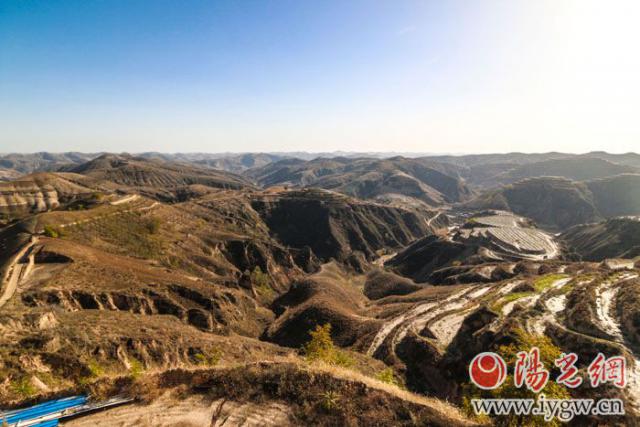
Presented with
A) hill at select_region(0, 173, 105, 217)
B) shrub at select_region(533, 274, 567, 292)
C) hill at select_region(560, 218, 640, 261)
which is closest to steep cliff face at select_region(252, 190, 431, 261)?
hill at select_region(560, 218, 640, 261)

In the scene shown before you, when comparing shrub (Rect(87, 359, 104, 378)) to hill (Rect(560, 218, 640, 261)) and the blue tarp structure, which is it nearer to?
the blue tarp structure

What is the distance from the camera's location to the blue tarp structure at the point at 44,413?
36.3 feet

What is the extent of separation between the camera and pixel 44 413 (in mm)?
11539

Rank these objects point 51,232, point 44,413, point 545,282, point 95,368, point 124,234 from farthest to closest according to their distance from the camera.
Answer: point 124,234
point 545,282
point 51,232
point 95,368
point 44,413

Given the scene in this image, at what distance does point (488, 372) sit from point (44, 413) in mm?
18950

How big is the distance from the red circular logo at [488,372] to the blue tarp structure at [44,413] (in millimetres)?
16709

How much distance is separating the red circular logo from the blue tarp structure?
54.8ft

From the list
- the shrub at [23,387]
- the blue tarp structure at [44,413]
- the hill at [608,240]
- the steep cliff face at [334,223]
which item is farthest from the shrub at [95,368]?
the hill at [608,240]

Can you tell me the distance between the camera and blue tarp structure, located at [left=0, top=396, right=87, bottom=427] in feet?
36.3

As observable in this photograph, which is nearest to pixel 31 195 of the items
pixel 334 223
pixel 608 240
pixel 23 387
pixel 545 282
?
pixel 334 223

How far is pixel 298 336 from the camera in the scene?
5381cm

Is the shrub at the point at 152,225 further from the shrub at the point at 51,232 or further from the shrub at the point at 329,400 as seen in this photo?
the shrub at the point at 329,400

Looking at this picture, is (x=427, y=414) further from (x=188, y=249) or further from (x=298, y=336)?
(x=188, y=249)

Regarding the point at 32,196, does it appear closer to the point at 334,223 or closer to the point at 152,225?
the point at 152,225
